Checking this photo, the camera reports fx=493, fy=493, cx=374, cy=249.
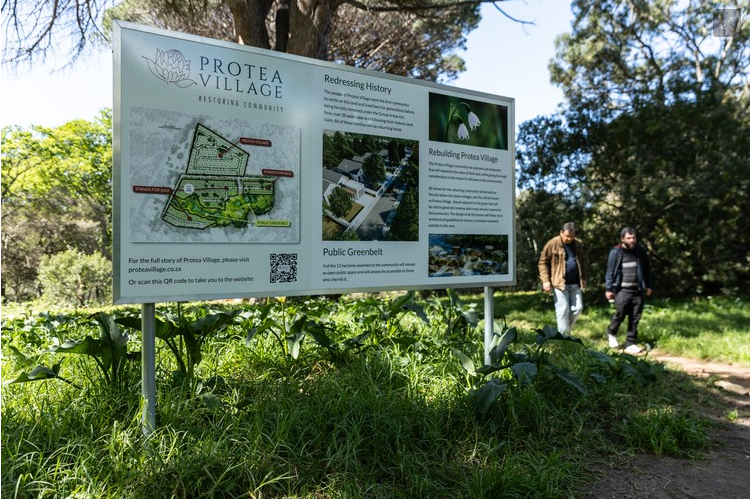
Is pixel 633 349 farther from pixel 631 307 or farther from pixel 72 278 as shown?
pixel 72 278

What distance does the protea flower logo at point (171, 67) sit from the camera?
2.69 m

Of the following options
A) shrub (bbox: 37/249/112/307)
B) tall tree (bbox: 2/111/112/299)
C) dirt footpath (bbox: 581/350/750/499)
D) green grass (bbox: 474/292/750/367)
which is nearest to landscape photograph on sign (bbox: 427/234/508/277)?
dirt footpath (bbox: 581/350/750/499)

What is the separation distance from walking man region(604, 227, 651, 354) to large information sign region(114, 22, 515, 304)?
151 inches

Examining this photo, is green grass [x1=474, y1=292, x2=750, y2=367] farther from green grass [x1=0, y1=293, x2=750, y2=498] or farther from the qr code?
the qr code

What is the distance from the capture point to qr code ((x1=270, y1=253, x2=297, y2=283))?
2.99 m

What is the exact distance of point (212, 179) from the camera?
2824 mm

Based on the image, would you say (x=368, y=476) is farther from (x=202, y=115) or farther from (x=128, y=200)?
(x=202, y=115)

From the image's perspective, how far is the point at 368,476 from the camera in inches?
103

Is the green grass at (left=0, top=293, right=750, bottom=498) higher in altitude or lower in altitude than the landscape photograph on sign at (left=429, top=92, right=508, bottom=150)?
lower

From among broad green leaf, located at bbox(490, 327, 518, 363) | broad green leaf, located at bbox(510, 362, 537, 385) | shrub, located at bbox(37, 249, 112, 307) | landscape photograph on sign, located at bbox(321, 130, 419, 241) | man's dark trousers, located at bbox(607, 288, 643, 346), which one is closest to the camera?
landscape photograph on sign, located at bbox(321, 130, 419, 241)

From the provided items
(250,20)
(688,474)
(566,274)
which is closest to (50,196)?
(250,20)

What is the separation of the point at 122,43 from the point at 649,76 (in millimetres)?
14238

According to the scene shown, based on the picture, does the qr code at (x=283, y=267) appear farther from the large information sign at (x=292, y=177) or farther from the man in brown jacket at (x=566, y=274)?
the man in brown jacket at (x=566, y=274)

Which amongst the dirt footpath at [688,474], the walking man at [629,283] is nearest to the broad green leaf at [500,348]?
the dirt footpath at [688,474]
